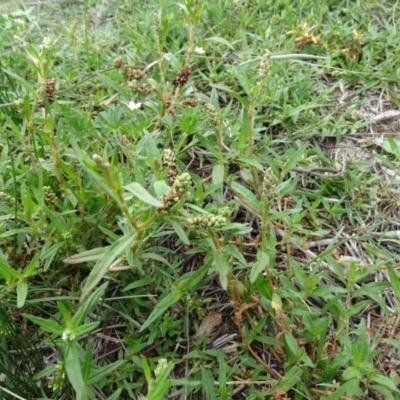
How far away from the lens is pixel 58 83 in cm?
278

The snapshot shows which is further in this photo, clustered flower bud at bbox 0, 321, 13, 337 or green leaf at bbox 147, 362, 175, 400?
clustered flower bud at bbox 0, 321, 13, 337

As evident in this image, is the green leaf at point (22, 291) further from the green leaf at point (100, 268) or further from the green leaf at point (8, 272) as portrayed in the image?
the green leaf at point (100, 268)

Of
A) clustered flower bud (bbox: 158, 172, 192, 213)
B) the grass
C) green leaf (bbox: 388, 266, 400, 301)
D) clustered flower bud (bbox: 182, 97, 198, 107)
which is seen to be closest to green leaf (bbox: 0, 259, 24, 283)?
the grass

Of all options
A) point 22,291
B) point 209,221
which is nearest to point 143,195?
point 209,221

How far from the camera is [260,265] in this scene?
160cm

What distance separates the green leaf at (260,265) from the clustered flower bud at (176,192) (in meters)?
0.39

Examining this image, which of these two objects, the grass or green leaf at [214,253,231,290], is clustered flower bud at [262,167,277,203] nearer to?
the grass

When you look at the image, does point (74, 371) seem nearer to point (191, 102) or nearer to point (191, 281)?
point (191, 281)

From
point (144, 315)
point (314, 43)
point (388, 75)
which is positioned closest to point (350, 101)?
point (388, 75)

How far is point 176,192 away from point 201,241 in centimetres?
35

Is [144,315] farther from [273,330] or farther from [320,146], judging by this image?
[320,146]

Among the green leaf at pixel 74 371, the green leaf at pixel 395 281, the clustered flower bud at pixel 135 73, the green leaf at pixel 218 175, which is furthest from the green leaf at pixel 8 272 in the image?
the green leaf at pixel 395 281

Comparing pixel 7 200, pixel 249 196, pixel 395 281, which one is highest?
pixel 7 200

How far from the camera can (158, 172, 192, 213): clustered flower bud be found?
1364mm
